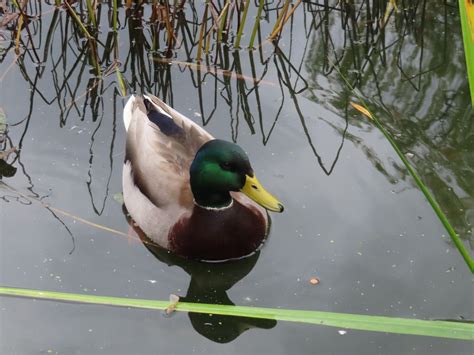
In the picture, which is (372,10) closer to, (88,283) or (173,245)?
(173,245)

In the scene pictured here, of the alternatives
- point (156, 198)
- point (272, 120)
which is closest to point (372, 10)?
point (272, 120)

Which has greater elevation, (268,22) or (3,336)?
(268,22)

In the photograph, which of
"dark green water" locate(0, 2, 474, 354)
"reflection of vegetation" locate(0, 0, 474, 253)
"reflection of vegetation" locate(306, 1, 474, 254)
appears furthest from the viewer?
"reflection of vegetation" locate(0, 0, 474, 253)

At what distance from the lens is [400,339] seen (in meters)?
4.05

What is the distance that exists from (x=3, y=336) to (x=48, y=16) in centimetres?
314

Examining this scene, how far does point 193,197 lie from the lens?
461 centimetres

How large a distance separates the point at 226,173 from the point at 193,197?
32cm

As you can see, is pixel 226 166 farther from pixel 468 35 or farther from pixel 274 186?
pixel 468 35

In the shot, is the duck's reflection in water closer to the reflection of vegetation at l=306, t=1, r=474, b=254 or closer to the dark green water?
the dark green water

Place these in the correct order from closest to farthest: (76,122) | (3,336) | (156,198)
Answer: (3,336) → (156,198) → (76,122)

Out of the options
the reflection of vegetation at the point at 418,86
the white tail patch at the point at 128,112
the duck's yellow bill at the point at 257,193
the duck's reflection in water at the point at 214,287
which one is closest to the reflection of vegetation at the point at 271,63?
the reflection of vegetation at the point at 418,86

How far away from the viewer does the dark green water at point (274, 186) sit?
411 centimetres

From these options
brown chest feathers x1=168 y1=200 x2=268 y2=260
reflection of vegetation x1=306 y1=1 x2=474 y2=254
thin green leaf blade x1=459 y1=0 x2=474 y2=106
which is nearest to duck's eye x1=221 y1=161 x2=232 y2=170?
brown chest feathers x1=168 y1=200 x2=268 y2=260

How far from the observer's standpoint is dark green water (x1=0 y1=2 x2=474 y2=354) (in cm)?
411
